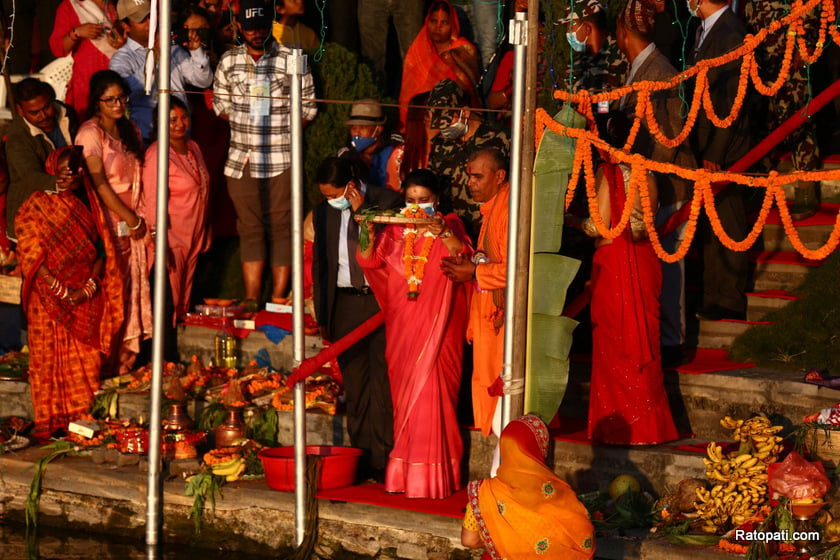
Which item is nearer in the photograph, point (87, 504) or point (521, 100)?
point (521, 100)

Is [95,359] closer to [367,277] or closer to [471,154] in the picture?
[367,277]

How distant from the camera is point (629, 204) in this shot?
8391mm

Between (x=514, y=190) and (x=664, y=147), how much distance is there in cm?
248

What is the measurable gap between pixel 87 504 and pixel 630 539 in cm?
386

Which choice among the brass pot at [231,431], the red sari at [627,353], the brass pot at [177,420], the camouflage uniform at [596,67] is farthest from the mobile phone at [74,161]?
the red sari at [627,353]

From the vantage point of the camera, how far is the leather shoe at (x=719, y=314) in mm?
10031

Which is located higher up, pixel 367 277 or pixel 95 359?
pixel 367 277

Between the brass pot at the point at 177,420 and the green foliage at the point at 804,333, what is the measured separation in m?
3.66

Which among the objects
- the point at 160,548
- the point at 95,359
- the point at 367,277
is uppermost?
the point at 367,277

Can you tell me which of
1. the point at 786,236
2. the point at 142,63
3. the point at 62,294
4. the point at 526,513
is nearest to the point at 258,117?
the point at 142,63

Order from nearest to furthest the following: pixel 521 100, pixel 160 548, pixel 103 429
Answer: pixel 521 100, pixel 160 548, pixel 103 429

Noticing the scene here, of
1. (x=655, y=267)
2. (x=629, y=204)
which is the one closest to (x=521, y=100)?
(x=629, y=204)

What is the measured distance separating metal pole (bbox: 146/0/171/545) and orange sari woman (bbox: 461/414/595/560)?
3157 mm

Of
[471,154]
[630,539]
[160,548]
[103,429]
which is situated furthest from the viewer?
[103,429]
